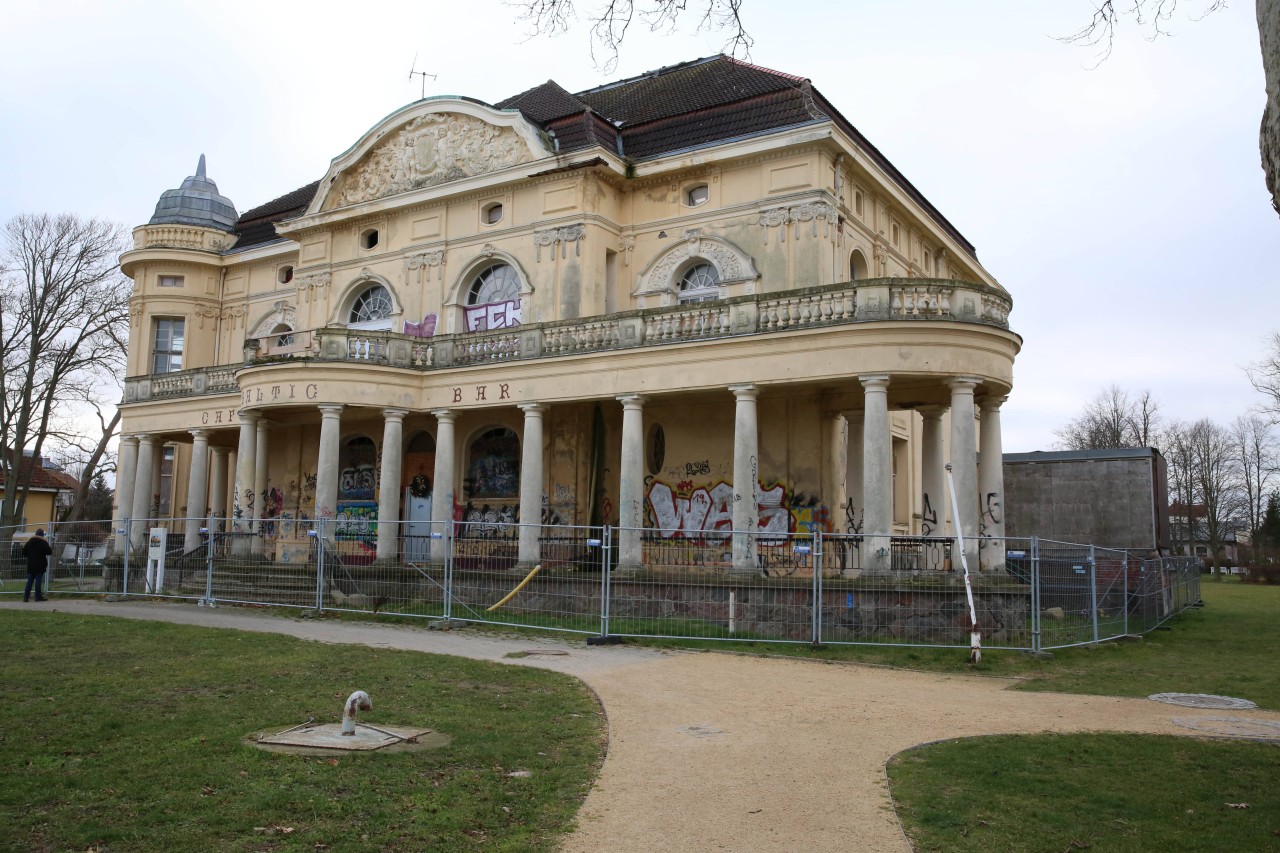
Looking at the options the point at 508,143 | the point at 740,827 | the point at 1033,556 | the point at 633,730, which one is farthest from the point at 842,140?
the point at 740,827

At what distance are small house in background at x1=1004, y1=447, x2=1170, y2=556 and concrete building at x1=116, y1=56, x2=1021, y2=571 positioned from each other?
2.84m

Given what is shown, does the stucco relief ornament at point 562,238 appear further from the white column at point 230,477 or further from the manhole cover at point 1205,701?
the manhole cover at point 1205,701

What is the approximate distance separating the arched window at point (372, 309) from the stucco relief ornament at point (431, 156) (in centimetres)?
250

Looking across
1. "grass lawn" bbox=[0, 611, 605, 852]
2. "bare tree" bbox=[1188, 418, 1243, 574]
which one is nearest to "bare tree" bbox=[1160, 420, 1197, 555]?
"bare tree" bbox=[1188, 418, 1243, 574]

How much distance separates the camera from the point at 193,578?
69.4 feet

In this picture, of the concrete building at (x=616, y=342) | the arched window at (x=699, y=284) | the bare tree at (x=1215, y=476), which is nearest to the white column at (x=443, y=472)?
the concrete building at (x=616, y=342)

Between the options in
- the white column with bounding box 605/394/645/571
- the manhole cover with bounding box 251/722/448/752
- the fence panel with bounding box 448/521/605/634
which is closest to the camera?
the manhole cover with bounding box 251/722/448/752

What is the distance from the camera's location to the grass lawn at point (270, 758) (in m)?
5.62

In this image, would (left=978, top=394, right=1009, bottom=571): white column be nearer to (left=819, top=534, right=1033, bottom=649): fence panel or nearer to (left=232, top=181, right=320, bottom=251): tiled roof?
(left=819, top=534, right=1033, bottom=649): fence panel

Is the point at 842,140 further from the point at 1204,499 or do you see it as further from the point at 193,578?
the point at 1204,499

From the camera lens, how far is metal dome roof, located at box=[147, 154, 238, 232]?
32.6 metres

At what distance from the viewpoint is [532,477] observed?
2120 centimetres

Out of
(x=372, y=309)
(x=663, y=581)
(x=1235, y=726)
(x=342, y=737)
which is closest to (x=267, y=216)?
(x=372, y=309)

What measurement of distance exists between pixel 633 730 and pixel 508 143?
18.7 m
